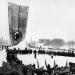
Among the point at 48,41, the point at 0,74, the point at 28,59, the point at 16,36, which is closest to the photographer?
the point at 0,74

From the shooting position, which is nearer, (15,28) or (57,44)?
(15,28)

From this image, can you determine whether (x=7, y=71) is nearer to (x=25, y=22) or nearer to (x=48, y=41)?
(x=25, y=22)

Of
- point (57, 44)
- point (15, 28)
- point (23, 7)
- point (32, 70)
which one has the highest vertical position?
point (23, 7)

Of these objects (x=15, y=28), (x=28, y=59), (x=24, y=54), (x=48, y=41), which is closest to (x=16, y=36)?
(x=15, y=28)

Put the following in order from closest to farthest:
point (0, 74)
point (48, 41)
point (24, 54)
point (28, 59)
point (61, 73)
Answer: point (0, 74) < point (61, 73) < point (28, 59) < point (24, 54) < point (48, 41)

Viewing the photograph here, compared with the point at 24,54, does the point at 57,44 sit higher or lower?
lower

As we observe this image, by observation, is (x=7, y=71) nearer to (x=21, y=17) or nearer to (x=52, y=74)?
→ (x=52, y=74)
